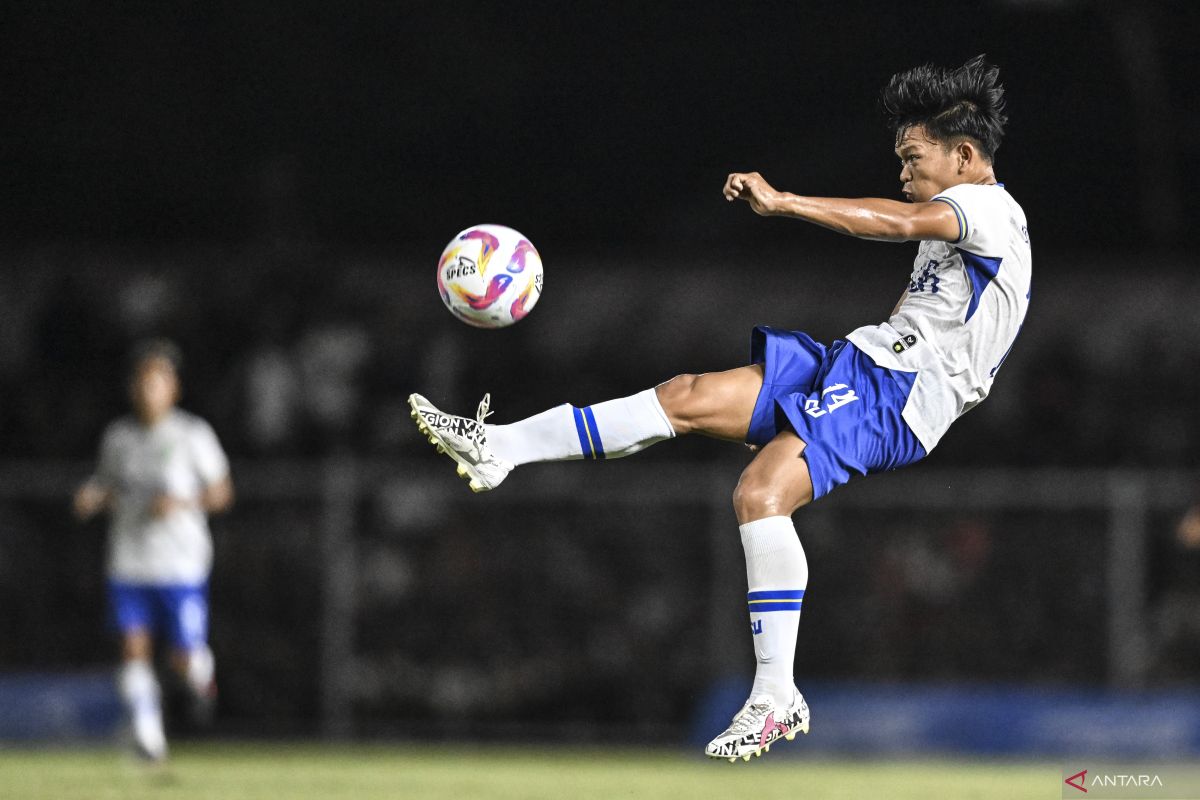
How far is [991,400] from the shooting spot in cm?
1694

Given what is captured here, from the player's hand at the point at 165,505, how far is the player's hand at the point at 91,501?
1.05ft

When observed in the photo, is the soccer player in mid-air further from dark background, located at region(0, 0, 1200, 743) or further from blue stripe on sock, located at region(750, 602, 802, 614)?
dark background, located at region(0, 0, 1200, 743)

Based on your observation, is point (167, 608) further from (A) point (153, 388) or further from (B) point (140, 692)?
(A) point (153, 388)

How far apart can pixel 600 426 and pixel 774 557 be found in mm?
822

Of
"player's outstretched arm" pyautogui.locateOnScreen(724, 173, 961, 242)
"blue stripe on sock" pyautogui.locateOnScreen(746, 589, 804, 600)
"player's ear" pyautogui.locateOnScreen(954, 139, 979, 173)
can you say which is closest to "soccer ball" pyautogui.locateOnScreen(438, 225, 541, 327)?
"player's outstretched arm" pyautogui.locateOnScreen(724, 173, 961, 242)

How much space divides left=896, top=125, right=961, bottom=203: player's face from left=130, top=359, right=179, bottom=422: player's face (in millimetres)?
6376

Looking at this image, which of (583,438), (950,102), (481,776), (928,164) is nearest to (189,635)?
(481,776)

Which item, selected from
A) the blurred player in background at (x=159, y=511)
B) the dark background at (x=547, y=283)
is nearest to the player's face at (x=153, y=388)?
the blurred player in background at (x=159, y=511)

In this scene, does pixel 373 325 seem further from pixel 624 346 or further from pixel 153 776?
pixel 153 776

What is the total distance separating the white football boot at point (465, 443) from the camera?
6762 millimetres

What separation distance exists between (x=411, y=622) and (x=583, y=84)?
619 cm

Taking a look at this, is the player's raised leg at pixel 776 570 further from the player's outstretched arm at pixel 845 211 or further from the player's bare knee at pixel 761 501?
the player's outstretched arm at pixel 845 211

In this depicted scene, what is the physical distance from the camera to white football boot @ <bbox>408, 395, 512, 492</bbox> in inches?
266

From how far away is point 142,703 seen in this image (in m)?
11.2
